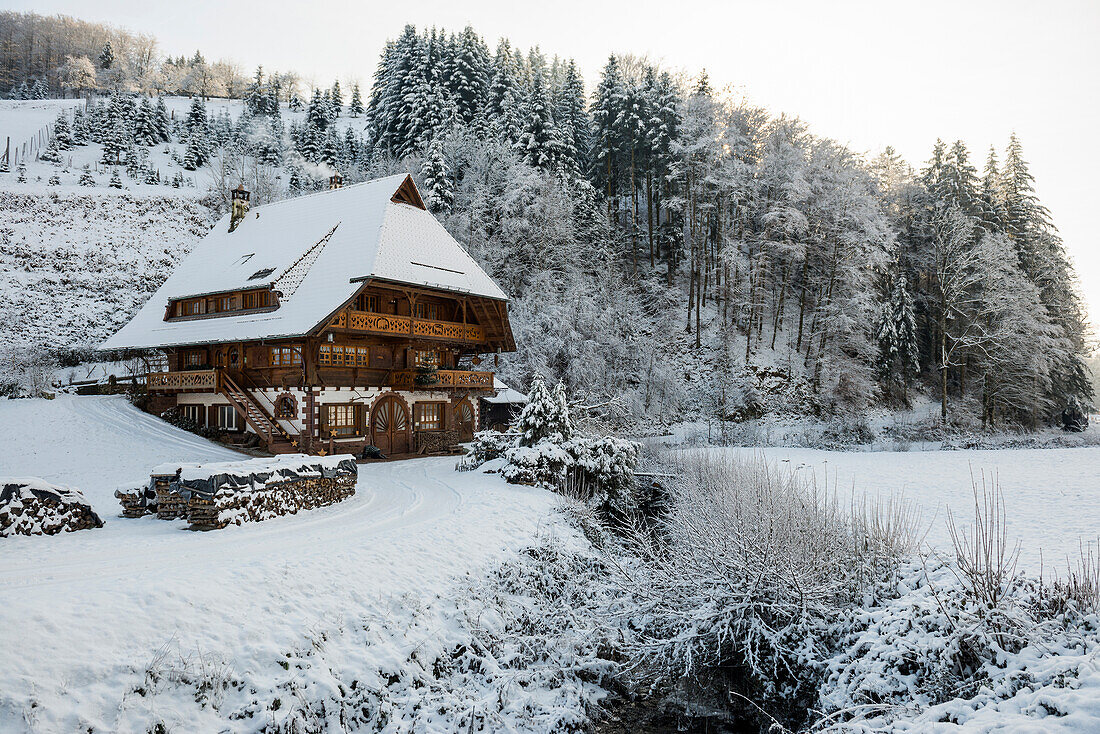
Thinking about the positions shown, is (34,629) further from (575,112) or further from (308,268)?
(575,112)

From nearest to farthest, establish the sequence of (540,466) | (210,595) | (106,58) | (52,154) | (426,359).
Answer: (210,595)
(540,466)
(426,359)
(52,154)
(106,58)

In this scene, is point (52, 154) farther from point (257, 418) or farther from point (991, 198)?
point (991, 198)

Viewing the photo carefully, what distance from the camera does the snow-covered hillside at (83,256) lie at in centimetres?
4106

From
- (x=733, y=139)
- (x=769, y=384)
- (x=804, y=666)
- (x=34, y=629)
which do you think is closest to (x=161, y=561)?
(x=34, y=629)

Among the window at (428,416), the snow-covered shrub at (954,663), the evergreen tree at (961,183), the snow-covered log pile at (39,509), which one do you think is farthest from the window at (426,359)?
the evergreen tree at (961,183)

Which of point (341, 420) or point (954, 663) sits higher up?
point (341, 420)

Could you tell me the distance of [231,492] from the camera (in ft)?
43.3

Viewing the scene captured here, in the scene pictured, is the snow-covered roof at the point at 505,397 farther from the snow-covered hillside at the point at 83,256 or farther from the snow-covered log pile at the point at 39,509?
the snow-covered hillside at the point at 83,256

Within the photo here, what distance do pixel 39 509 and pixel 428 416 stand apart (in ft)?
58.1

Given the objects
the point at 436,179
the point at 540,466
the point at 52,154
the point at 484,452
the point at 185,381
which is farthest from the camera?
the point at 52,154

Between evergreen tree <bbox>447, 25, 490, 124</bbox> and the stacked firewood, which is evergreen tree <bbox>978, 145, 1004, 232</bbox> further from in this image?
the stacked firewood

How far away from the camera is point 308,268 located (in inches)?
1032

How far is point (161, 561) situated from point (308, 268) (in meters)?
18.1

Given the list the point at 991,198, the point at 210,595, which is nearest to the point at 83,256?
the point at 210,595
